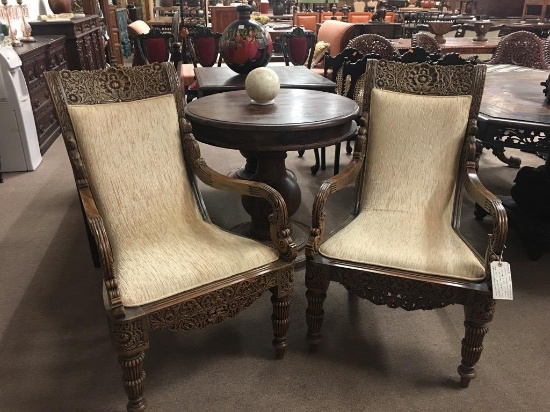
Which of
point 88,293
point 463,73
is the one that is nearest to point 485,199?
point 463,73

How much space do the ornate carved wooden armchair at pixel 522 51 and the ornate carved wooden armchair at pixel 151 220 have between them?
318 centimetres

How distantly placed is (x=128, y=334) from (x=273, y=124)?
98 centimetres

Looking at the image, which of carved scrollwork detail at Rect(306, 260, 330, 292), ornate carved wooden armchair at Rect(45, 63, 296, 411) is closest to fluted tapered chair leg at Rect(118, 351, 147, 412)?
ornate carved wooden armchair at Rect(45, 63, 296, 411)

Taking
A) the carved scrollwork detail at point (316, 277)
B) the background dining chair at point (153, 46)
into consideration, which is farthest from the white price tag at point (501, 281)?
the background dining chair at point (153, 46)

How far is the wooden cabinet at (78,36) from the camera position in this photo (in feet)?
→ 15.4

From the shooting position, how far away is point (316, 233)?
1.60 meters

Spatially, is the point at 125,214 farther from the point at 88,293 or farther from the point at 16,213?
the point at 16,213

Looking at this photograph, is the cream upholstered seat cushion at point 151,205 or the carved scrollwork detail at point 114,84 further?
the carved scrollwork detail at point 114,84

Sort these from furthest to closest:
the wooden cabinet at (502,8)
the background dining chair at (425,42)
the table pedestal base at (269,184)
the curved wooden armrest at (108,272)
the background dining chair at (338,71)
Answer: the wooden cabinet at (502,8) < the background dining chair at (425,42) < the background dining chair at (338,71) < the table pedestal base at (269,184) < the curved wooden armrest at (108,272)

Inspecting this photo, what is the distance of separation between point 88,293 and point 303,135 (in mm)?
1234

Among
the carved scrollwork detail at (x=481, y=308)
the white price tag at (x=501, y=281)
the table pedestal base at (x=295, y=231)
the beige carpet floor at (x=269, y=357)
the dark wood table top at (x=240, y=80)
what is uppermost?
the dark wood table top at (x=240, y=80)

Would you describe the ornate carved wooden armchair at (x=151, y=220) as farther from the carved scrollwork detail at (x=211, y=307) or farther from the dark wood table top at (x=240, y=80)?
the dark wood table top at (x=240, y=80)

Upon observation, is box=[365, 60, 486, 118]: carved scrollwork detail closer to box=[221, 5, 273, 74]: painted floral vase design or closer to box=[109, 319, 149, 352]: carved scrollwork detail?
box=[221, 5, 273, 74]: painted floral vase design

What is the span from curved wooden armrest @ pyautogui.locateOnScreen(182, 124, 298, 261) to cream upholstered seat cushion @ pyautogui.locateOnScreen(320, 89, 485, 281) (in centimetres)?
18
